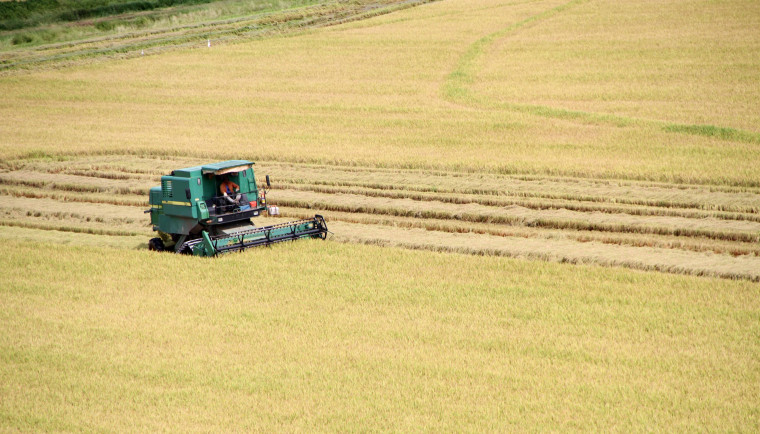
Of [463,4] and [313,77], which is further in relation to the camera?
[463,4]

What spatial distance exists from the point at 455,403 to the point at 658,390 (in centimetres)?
281

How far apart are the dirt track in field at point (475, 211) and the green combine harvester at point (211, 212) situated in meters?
1.32

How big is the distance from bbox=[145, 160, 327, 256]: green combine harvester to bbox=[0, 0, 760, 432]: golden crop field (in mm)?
611

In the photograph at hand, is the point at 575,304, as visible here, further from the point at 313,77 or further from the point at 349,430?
the point at 313,77

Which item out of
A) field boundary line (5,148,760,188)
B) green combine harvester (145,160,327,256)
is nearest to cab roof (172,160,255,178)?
green combine harvester (145,160,327,256)

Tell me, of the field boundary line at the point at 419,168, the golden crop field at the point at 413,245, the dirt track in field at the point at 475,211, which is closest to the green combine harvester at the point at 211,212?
the golden crop field at the point at 413,245

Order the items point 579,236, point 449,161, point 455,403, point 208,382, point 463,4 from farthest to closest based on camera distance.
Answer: point 463,4 → point 449,161 → point 579,236 → point 208,382 → point 455,403

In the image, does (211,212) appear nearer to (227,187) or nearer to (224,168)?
(227,187)

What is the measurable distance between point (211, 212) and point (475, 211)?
711cm

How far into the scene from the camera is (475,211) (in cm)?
2278

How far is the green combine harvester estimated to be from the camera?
19.4m

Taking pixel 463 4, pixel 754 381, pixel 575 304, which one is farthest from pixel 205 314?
pixel 463 4

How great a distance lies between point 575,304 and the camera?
15562 mm

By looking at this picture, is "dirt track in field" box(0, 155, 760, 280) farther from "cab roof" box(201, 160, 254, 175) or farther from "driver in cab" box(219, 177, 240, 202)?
"cab roof" box(201, 160, 254, 175)
